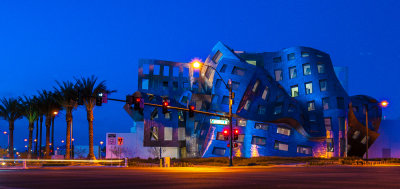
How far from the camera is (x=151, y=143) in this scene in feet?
274

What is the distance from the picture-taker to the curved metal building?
67.4m

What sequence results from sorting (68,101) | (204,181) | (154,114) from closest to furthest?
(204,181)
(68,101)
(154,114)

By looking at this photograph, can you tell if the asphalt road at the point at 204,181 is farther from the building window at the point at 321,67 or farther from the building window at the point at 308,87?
the building window at the point at 308,87

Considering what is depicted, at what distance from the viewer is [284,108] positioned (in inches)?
2758

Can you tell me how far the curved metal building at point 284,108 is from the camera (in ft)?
221

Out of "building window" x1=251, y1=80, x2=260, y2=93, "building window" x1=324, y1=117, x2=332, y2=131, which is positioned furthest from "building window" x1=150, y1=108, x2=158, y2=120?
"building window" x1=324, y1=117, x2=332, y2=131

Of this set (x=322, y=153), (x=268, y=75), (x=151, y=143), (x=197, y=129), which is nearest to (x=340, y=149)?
(x=322, y=153)

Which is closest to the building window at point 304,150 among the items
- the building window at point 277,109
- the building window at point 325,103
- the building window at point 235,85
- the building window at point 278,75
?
the building window at point 277,109

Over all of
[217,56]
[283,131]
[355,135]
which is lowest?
[355,135]

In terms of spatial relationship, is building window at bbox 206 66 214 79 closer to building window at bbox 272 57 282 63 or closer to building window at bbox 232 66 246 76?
building window at bbox 232 66 246 76

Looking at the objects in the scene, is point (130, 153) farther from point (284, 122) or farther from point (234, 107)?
point (284, 122)

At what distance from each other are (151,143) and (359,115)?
113 ft

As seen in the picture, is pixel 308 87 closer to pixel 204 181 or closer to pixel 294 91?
pixel 294 91

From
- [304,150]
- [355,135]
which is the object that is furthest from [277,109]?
[355,135]
